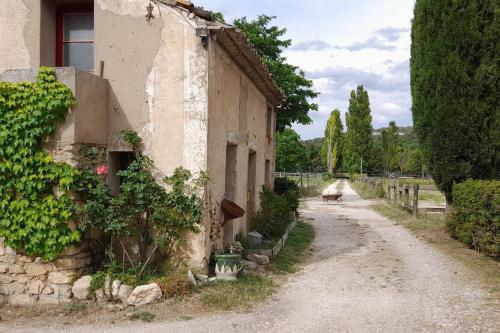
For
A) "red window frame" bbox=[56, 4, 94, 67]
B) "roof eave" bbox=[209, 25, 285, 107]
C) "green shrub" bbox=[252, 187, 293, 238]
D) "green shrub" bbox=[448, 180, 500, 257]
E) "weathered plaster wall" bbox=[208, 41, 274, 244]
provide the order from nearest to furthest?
"roof eave" bbox=[209, 25, 285, 107], "weathered plaster wall" bbox=[208, 41, 274, 244], "red window frame" bbox=[56, 4, 94, 67], "green shrub" bbox=[448, 180, 500, 257], "green shrub" bbox=[252, 187, 293, 238]

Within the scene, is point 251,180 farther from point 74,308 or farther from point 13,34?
point 74,308

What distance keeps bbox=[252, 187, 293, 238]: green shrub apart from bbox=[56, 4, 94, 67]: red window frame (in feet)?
20.0

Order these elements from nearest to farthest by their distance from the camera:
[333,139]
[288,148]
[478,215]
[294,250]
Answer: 1. [478,215]
2. [294,250]
3. [288,148]
4. [333,139]

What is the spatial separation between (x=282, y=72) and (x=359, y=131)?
32.6m

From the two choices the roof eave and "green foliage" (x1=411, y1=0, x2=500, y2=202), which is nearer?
the roof eave

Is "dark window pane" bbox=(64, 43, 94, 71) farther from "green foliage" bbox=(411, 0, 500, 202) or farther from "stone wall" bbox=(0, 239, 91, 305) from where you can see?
"green foliage" bbox=(411, 0, 500, 202)

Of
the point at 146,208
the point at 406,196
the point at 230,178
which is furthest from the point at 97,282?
the point at 406,196

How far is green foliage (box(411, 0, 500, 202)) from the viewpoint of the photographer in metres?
11.9

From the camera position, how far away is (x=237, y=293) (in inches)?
274

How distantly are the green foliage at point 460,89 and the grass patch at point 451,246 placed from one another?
1.37m

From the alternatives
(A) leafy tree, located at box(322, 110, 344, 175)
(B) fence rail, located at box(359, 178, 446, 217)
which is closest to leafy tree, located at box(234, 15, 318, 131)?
(B) fence rail, located at box(359, 178, 446, 217)

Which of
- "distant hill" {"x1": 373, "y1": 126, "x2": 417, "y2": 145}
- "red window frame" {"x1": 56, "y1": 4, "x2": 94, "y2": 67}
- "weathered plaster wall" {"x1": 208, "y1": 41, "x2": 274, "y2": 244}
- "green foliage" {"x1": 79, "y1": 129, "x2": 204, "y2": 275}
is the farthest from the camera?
"distant hill" {"x1": 373, "y1": 126, "x2": 417, "y2": 145}

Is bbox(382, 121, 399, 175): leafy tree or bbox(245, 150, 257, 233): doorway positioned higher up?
bbox(382, 121, 399, 175): leafy tree

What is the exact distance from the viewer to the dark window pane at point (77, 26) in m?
8.30
